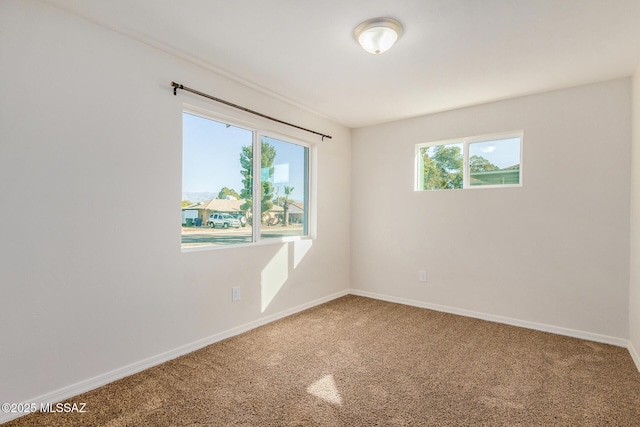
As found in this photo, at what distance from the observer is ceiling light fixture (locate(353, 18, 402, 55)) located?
2064 millimetres

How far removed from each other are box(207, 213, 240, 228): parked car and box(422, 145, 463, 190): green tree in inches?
92.4

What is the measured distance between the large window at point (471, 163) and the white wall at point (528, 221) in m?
0.10

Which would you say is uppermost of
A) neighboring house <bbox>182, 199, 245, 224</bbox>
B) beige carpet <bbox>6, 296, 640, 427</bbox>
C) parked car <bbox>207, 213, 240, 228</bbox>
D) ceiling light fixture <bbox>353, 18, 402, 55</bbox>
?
ceiling light fixture <bbox>353, 18, 402, 55</bbox>

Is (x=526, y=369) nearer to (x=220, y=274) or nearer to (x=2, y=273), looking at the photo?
(x=220, y=274)

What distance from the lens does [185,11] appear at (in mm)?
2002

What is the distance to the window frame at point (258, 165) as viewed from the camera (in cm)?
282

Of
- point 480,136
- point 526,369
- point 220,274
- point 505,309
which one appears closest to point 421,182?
point 480,136

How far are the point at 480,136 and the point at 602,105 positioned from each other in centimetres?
102

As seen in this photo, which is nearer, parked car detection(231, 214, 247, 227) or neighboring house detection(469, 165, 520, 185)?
parked car detection(231, 214, 247, 227)

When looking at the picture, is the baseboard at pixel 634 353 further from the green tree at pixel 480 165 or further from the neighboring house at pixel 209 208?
the neighboring house at pixel 209 208

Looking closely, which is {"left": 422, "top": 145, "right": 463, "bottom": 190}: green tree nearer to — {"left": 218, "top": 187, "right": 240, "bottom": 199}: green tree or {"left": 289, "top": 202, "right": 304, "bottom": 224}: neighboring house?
{"left": 289, "top": 202, "right": 304, "bottom": 224}: neighboring house

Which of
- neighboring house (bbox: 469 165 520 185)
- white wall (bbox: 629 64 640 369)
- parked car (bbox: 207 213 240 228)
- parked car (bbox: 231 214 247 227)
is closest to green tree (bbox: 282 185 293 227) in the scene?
parked car (bbox: 231 214 247 227)

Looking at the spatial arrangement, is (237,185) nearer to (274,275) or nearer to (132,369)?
(274,275)

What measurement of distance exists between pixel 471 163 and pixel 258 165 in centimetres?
237
